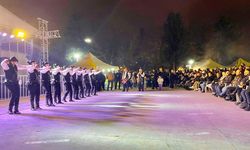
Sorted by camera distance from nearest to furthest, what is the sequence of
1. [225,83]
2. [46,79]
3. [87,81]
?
1. [46,79]
2. [225,83]
3. [87,81]

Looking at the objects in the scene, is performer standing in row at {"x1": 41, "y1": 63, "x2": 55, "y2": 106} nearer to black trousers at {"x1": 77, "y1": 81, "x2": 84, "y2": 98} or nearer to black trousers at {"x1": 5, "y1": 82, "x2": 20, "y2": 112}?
black trousers at {"x1": 5, "y1": 82, "x2": 20, "y2": 112}

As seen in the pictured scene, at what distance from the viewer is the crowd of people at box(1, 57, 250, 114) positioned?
540 inches

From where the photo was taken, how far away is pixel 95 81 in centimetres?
2442

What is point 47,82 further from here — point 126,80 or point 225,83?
point 126,80

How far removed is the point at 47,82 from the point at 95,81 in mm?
8852

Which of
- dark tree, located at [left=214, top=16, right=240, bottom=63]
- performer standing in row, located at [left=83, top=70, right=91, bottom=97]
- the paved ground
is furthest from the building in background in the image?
dark tree, located at [left=214, top=16, right=240, bottom=63]

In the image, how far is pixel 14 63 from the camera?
12.9 m

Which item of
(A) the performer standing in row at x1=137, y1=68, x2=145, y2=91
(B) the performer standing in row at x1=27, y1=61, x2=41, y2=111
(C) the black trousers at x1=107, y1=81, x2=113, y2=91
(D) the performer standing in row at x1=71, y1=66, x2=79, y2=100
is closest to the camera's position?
(B) the performer standing in row at x1=27, y1=61, x2=41, y2=111

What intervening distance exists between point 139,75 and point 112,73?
2.38 meters

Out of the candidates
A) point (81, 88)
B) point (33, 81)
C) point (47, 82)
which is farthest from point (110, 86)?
point (33, 81)

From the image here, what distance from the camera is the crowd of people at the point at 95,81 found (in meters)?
13.7

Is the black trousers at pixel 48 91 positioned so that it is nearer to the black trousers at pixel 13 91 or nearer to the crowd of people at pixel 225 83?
the black trousers at pixel 13 91

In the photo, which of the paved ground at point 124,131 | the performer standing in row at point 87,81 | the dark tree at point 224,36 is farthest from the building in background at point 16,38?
the dark tree at point 224,36

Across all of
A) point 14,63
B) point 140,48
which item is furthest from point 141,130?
point 140,48
